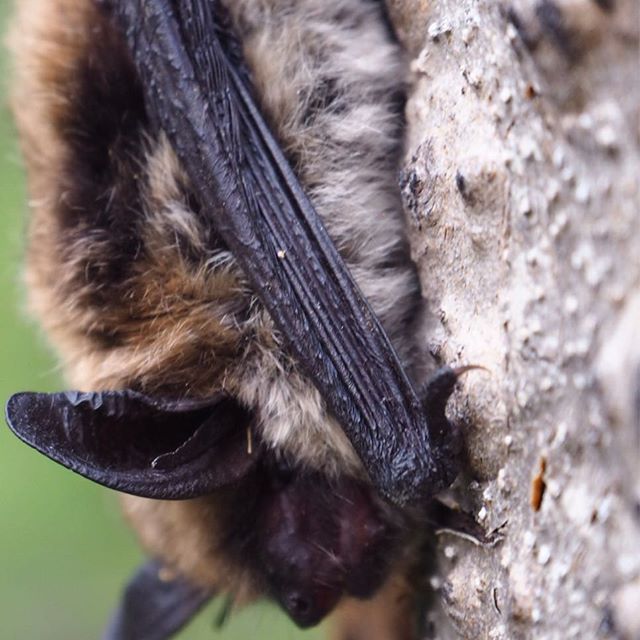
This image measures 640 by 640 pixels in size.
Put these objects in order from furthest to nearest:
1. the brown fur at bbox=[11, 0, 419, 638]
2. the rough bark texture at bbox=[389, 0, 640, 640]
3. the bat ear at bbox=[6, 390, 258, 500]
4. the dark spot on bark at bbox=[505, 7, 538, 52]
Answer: the brown fur at bbox=[11, 0, 419, 638], the bat ear at bbox=[6, 390, 258, 500], the dark spot on bark at bbox=[505, 7, 538, 52], the rough bark texture at bbox=[389, 0, 640, 640]

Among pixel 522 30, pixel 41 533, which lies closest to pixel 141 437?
pixel 522 30

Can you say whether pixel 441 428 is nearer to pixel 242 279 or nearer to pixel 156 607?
pixel 242 279

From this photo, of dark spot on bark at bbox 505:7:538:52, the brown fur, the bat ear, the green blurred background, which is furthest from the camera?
the green blurred background

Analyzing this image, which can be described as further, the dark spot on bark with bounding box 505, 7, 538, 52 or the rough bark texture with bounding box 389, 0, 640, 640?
the dark spot on bark with bounding box 505, 7, 538, 52

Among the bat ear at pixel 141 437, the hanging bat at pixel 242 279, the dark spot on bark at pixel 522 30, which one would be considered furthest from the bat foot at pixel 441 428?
the dark spot on bark at pixel 522 30

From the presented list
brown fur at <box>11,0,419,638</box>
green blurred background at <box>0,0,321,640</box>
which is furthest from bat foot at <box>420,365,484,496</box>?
green blurred background at <box>0,0,321,640</box>

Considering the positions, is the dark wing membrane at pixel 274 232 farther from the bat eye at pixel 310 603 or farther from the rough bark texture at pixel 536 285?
the bat eye at pixel 310 603

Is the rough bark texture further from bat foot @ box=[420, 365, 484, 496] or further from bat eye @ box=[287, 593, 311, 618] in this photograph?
bat eye @ box=[287, 593, 311, 618]
